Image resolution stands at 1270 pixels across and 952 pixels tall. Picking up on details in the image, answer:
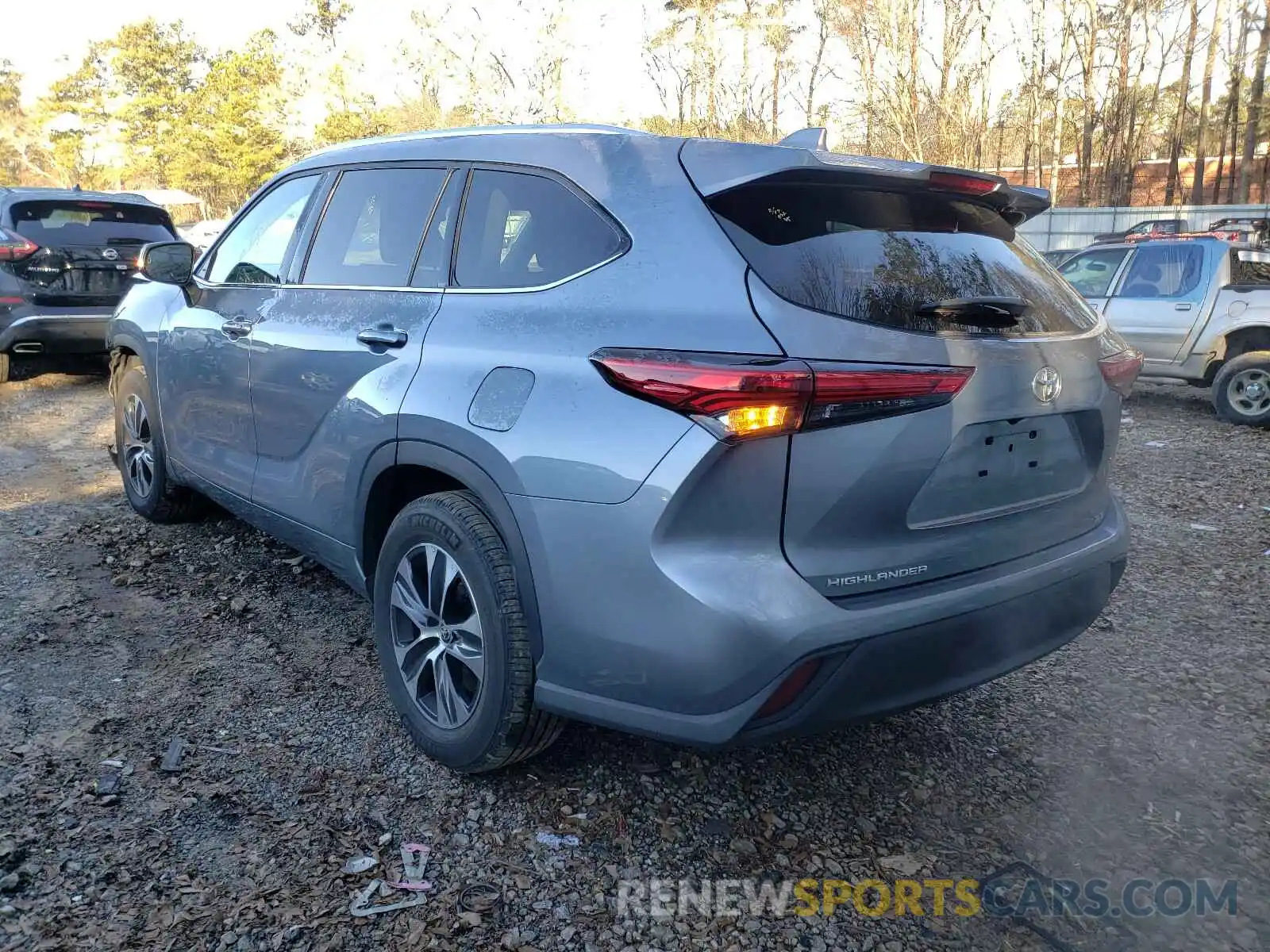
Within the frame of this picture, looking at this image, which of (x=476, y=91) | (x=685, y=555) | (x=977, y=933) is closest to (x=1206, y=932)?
(x=977, y=933)

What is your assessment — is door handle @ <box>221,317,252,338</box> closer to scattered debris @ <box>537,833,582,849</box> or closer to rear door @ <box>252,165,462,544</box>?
rear door @ <box>252,165,462,544</box>

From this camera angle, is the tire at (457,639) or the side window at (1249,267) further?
the side window at (1249,267)

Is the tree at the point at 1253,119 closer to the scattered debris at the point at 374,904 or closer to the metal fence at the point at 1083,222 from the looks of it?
the metal fence at the point at 1083,222

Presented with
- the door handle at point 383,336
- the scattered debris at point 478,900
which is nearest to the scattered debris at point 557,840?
the scattered debris at point 478,900

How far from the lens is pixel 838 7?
17.6 meters

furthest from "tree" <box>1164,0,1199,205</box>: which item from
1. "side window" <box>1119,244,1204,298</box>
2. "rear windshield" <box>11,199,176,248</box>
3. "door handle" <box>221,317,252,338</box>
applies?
"door handle" <box>221,317,252,338</box>

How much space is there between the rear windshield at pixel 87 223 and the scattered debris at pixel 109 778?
727cm

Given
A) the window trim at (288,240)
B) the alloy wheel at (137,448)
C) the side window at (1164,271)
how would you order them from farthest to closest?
the side window at (1164,271)
the alloy wheel at (137,448)
the window trim at (288,240)

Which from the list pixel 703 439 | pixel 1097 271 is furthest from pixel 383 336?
pixel 1097 271

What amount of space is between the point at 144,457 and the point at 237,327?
1.58 meters

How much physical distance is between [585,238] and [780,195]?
512mm

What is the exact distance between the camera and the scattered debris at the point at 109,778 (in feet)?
8.47

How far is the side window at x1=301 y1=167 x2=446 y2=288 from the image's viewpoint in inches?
118

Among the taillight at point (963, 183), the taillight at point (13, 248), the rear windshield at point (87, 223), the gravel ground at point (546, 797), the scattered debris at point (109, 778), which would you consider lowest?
the gravel ground at point (546, 797)
